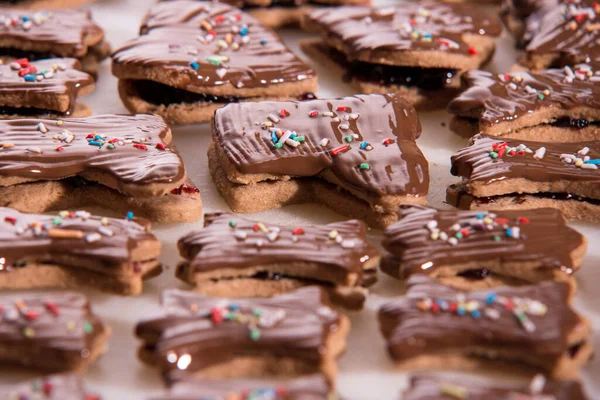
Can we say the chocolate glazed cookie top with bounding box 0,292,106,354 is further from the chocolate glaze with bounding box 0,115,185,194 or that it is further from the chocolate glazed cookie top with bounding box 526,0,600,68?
the chocolate glazed cookie top with bounding box 526,0,600,68

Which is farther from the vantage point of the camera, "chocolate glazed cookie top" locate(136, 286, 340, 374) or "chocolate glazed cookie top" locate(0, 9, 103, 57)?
"chocolate glazed cookie top" locate(0, 9, 103, 57)

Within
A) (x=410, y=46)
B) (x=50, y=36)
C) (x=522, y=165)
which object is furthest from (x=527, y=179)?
(x=50, y=36)

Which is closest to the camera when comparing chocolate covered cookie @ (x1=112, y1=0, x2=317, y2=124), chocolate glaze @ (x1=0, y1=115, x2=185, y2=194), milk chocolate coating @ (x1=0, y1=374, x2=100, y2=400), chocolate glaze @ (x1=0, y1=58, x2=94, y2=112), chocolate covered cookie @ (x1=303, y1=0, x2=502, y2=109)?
milk chocolate coating @ (x1=0, y1=374, x2=100, y2=400)

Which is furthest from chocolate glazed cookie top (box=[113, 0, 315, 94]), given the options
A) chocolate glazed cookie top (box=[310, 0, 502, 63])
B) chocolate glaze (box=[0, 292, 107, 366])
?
chocolate glaze (box=[0, 292, 107, 366])

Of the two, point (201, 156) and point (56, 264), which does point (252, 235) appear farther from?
point (201, 156)

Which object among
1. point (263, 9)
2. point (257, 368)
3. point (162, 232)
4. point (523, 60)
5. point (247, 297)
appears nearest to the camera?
point (257, 368)

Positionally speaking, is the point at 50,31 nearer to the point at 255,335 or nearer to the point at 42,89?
the point at 42,89

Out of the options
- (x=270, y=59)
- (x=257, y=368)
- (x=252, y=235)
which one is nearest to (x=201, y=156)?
(x=270, y=59)
